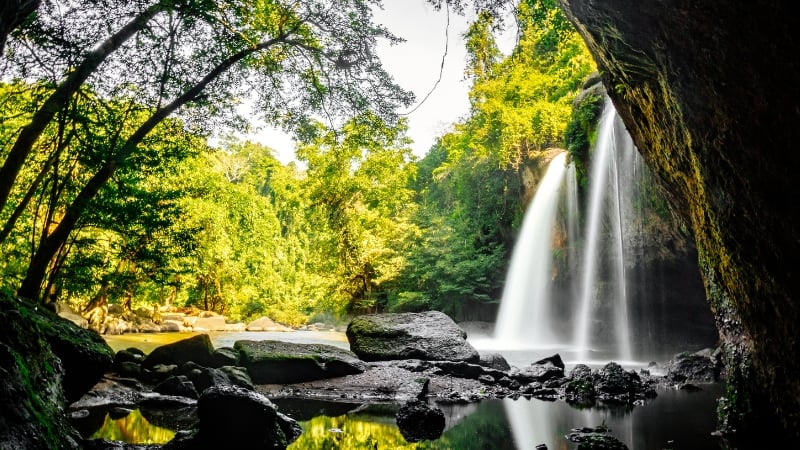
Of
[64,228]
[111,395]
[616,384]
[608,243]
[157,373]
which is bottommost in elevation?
[111,395]

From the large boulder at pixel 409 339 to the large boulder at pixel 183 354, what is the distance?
3.76m

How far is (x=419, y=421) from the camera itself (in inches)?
247

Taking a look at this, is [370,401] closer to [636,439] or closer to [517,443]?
[517,443]

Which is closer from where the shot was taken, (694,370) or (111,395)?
(111,395)

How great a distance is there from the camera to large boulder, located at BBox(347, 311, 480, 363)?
461 inches

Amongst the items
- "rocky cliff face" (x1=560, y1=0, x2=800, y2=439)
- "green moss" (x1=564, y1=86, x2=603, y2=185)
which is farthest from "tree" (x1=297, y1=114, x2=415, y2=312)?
"rocky cliff face" (x1=560, y1=0, x2=800, y2=439)

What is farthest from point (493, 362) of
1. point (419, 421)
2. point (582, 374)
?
point (419, 421)

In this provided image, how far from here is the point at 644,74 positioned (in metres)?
4.86

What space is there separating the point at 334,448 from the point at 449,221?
78.2 feet

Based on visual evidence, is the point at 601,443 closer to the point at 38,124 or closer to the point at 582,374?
the point at 582,374

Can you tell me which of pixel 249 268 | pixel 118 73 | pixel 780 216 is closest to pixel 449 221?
pixel 249 268

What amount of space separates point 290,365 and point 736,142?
27.8 feet

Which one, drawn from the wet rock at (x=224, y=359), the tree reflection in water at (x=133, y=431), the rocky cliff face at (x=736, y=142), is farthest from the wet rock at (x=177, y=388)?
the rocky cliff face at (x=736, y=142)

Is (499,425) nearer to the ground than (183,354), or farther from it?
nearer to the ground
